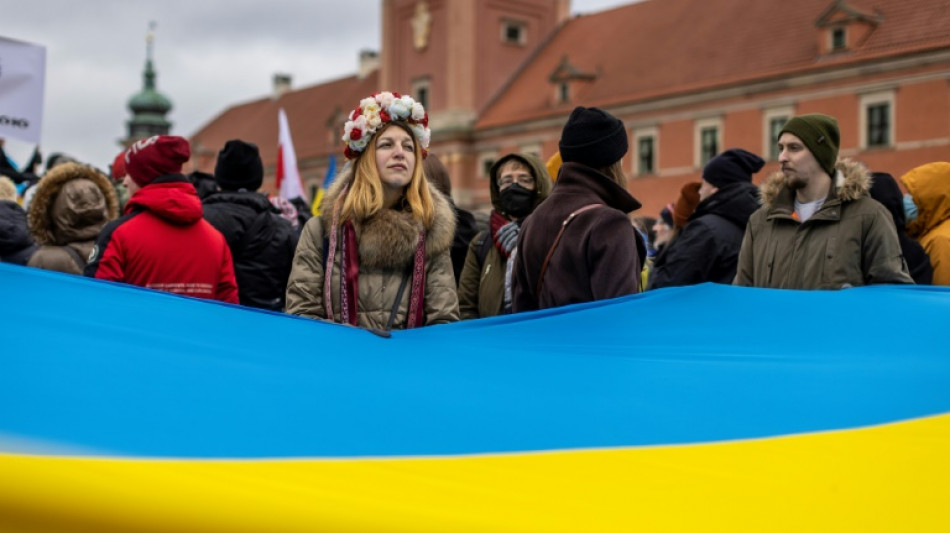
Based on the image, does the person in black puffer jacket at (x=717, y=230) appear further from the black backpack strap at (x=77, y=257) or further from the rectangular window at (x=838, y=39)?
the rectangular window at (x=838, y=39)

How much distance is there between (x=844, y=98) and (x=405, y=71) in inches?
985

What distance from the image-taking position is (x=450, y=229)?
16.3 ft

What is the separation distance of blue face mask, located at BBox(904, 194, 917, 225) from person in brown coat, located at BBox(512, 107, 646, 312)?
7.59ft

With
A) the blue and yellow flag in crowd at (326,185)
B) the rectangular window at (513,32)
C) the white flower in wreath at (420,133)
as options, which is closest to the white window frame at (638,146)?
the rectangular window at (513,32)

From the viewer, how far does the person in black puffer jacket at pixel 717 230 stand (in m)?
7.25

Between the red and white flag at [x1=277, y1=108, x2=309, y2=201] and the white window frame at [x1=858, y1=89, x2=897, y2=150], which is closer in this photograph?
the red and white flag at [x1=277, y1=108, x2=309, y2=201]

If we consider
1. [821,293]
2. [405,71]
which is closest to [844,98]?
[405,71]

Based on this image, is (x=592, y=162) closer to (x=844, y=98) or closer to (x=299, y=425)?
(x=299, y=425)

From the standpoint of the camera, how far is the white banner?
30.0 feet

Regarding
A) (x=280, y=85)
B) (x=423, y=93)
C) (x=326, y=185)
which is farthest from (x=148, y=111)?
(x=326, y=185)

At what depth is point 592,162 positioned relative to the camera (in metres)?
4.85

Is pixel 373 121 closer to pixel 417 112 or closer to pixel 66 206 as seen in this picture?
pixel 417 112

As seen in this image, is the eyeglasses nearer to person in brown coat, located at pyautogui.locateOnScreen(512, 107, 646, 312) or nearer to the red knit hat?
person in brown coat, located at pyautogui.locateOnScreen(512, 107, 646, 312)

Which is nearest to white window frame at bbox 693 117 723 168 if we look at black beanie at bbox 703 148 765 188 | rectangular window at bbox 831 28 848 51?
rectangular window at bbox 831 28 848 51
